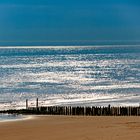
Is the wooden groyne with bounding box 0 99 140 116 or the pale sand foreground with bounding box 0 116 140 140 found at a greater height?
the pale sand foreground with bounding box 0 116 140 140

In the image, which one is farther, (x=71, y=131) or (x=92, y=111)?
(x=92, y=111)

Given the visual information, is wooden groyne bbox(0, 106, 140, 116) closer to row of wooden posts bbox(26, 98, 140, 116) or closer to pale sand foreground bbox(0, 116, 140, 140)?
row of wooden posts bbox(26, 98, 140, 116)

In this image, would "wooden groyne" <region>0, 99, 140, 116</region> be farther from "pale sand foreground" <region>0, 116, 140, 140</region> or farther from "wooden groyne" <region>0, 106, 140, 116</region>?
"pale sand foreground" <region>0, 116, 140, 140</region>

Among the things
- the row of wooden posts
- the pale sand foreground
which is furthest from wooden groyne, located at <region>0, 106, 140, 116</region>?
the pale sand foreground

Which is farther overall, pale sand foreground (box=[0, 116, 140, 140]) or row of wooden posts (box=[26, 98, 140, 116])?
row of wooden posts (box=[26, 98, 140, 116])

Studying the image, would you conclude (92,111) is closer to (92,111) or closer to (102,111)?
(92,111)

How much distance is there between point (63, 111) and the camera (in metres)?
34.7

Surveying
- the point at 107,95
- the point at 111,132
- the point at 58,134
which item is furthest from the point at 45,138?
the point at 107,95

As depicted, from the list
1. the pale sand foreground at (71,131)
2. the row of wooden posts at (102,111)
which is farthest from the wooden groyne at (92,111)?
the pale sand foreground at (71,131)

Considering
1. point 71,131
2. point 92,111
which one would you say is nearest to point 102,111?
point 92,111

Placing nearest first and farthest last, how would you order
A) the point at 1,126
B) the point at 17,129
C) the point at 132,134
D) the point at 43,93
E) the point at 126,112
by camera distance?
the point at 132,134 < the point at 17,129 < the point at 1,126 < the point at 126,112 < the point at 43,93

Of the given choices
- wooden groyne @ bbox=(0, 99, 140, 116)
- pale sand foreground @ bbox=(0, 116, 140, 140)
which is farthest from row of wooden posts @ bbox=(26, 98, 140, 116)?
pale sand foreground @ bbox=(0, 116, 140, 140)

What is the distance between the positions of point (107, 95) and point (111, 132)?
1500 inches

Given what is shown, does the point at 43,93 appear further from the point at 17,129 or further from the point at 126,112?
→ the point at 17,129
